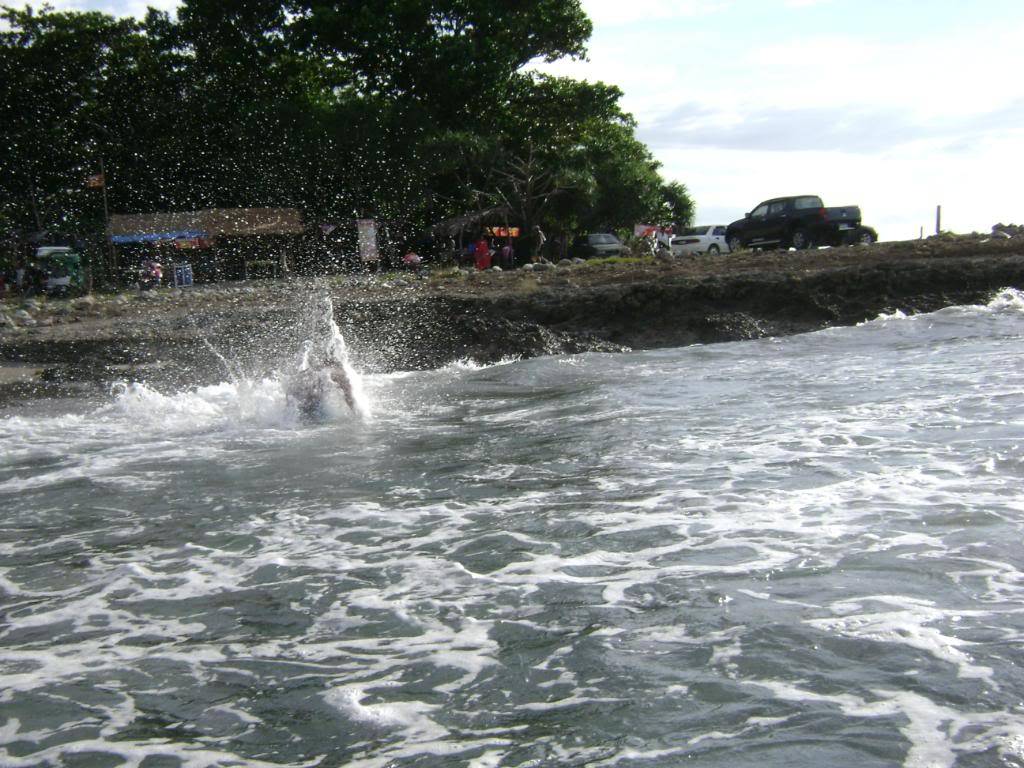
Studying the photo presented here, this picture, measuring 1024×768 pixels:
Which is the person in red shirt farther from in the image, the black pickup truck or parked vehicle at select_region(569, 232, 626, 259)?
the black pickup truck

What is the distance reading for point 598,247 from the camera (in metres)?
29.6

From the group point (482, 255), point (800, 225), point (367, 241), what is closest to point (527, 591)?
point (800, 225)

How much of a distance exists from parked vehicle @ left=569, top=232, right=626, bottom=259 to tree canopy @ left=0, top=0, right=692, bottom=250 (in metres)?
1.15

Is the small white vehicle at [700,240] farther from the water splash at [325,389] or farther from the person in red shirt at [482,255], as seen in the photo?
the water splash at [325,389]

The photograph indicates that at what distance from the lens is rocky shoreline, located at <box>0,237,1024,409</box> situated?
12172 mm

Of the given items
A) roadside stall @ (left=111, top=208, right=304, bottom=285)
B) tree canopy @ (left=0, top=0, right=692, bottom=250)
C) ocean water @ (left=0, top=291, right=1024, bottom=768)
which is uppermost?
tree canopy @ (left=0, top=0, right=692, bottom=250)

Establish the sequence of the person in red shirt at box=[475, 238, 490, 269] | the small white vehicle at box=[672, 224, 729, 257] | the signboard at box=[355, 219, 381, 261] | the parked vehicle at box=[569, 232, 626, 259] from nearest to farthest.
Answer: the signboard at box=[355, 219, 381, 261] < the person in red shirt at box=[475, 238, 490, 269] < the parked vehicle at box=[569, 232, 626, 259] < the small white vehicle at box=[672, 224, 729, 257]

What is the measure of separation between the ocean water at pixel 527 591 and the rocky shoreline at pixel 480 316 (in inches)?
155

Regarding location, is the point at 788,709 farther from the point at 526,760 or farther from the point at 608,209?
the point at 608,209

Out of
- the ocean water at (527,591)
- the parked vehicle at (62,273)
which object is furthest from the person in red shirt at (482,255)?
the ocean water at (527,591)

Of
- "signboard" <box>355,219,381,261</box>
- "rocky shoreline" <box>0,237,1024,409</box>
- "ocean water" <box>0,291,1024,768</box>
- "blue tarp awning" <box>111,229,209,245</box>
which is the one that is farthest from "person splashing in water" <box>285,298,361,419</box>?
"blue tarp awning" <box>111,229,209,245</box>

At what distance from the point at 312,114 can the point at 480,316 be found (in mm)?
15057

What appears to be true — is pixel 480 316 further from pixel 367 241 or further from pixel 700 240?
pixel 700 240

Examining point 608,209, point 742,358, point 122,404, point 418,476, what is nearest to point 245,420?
point 122,404
